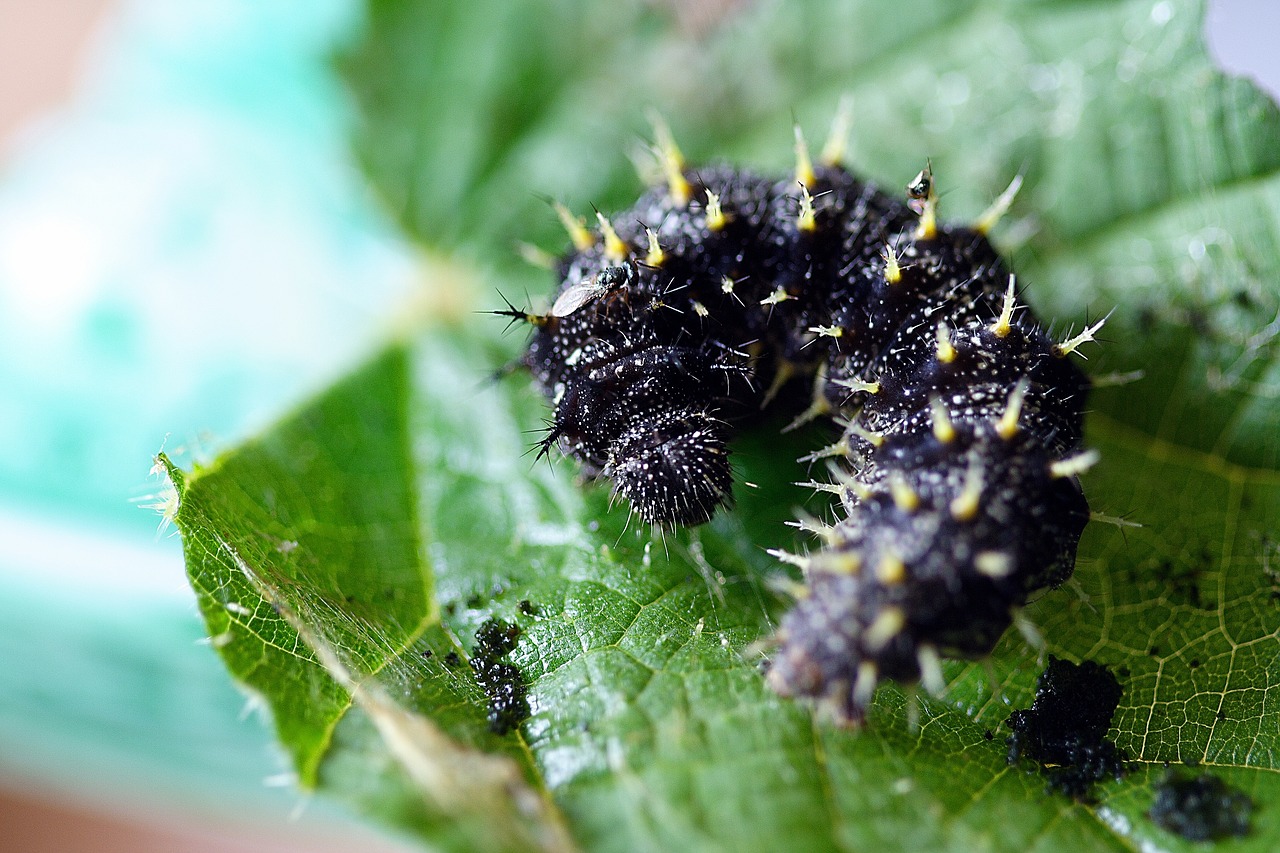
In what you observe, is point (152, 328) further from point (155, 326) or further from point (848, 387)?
point (848, 387)

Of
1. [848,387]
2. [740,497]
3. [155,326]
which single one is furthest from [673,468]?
[155,326]

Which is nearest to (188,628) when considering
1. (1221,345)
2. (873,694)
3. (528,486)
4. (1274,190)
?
(528,486)

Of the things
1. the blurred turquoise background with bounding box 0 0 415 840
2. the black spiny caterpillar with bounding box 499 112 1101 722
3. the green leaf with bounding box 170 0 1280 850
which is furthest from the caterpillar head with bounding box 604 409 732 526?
the blurred turquoise background with bounding box 0 0 415 840

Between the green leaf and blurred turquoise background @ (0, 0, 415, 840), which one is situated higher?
blurred turquoise background @ (0, 0, 415, 840)

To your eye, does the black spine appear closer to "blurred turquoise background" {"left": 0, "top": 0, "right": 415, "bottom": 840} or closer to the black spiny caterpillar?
the black spiny caterpillar

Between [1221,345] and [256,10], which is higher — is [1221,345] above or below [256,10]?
below

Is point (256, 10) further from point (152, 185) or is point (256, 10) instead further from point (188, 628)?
point (188, 628)

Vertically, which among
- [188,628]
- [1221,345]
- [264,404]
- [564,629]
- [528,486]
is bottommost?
[1221,345]

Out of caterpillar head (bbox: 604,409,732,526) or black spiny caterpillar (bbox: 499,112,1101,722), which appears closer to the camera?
black spiny caterpillar (bbox: 499,112,1101,722)

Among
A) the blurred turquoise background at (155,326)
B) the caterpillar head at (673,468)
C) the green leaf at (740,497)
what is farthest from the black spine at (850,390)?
the blurred turquoise background at (155,326)
